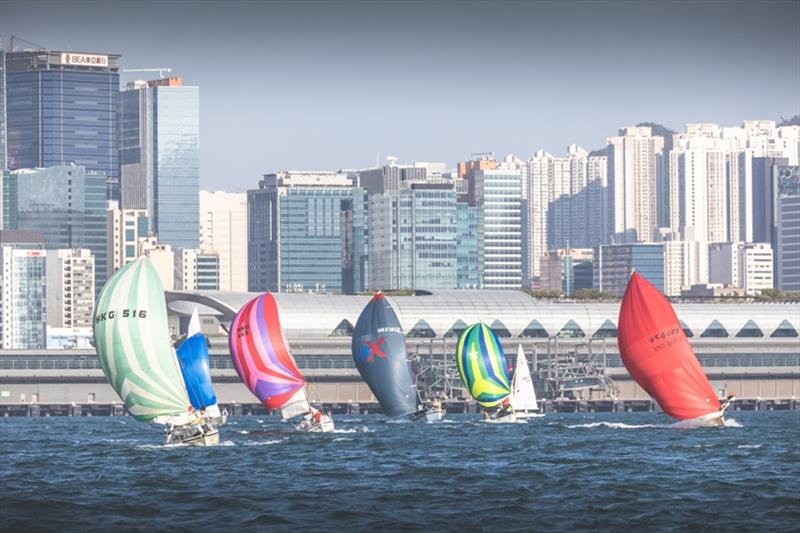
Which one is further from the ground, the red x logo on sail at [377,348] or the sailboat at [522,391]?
the red x logo on sail at [377,348]

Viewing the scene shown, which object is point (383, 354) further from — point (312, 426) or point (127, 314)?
point (127, 314)

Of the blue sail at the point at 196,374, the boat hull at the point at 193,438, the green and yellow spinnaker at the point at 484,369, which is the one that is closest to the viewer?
the boat hull at the point at 193,438

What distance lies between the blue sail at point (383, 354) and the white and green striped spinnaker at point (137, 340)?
30.6 metres

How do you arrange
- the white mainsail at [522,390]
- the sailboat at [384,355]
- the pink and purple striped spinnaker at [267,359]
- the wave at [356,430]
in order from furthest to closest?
the white mainsail at [522,390] → the sailboat at [384,355] → the wave at [356,430] → the pink and purple striped spinnaker at [267,359]

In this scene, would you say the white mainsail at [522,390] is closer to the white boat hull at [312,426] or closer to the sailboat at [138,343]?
the white boat hull at [312,426]

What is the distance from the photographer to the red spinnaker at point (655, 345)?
89.5 m

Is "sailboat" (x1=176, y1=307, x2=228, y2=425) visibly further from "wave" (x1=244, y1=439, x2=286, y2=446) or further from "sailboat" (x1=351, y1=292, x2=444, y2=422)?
"sailboat" (x1=351, y1=292, x2=444, y2=422)

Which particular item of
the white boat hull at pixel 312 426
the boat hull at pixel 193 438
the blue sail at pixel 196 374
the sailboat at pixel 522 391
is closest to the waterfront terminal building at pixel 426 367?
the sailboat at pixel 522 391

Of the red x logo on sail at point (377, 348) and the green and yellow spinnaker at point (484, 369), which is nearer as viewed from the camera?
the red x logo on sail at point (377, 348)

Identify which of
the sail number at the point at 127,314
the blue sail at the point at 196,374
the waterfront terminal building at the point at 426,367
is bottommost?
the waterfront terminal building at the point at 426,367

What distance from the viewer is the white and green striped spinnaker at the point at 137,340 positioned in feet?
260

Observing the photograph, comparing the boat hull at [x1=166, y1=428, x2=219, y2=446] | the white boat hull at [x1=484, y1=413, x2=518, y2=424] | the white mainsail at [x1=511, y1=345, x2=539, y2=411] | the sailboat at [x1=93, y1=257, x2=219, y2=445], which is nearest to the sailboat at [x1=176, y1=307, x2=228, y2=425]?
the boat hull at [x1=166, y1=428, x2=219, y2=446]

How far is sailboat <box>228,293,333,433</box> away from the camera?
3821 inches

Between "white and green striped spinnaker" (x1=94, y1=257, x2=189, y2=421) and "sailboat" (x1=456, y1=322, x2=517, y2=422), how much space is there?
4273cm
